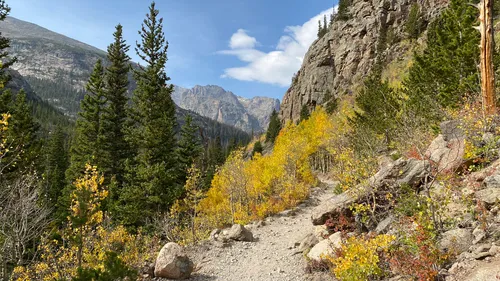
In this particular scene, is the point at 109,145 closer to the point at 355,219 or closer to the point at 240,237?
the point at 240,237

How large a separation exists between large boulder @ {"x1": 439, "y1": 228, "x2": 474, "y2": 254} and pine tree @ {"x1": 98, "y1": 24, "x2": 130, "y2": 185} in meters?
22.1

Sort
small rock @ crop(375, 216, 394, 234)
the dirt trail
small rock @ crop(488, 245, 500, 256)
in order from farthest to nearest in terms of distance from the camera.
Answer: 1. the dirt trail
2. small rock @ crop(375, 216, 394, 234)
3. small rock @ crop(488, 245, 500, 256)

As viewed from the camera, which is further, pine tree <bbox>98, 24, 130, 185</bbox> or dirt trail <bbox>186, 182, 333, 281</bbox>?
pine tree <bbox>98, 24, 130, 185</bbox>

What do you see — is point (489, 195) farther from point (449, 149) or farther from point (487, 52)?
point (487, 52)

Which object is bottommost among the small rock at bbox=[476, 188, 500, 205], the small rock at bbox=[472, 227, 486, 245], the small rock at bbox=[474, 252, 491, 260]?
the small rock at bbox=[474, 252, 491, 260]

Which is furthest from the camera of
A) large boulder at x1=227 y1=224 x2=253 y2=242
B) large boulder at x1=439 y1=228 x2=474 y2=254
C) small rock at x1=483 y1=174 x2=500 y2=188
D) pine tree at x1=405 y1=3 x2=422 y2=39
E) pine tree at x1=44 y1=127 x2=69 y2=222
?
pine tree at x1=405 y1=3 x2=422 y2=39

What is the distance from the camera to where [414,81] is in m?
21.1

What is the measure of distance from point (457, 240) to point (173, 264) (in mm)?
8341

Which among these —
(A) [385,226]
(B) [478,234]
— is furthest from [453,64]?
(B) [478,234]

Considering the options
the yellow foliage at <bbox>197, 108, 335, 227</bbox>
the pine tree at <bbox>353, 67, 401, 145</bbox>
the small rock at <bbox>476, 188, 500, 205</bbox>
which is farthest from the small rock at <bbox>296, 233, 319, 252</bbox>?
the pine tree at <bbox>353, 67, 401, 145</bbox>

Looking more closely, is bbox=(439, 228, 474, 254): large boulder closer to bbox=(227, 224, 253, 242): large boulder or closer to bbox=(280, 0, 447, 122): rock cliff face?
bbox=(227, 224, 253, 242): large boulder

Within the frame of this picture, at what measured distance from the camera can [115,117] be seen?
24.5 m

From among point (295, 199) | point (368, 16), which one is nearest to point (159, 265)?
point (295, 199)

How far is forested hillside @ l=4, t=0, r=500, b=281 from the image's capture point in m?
6.72
